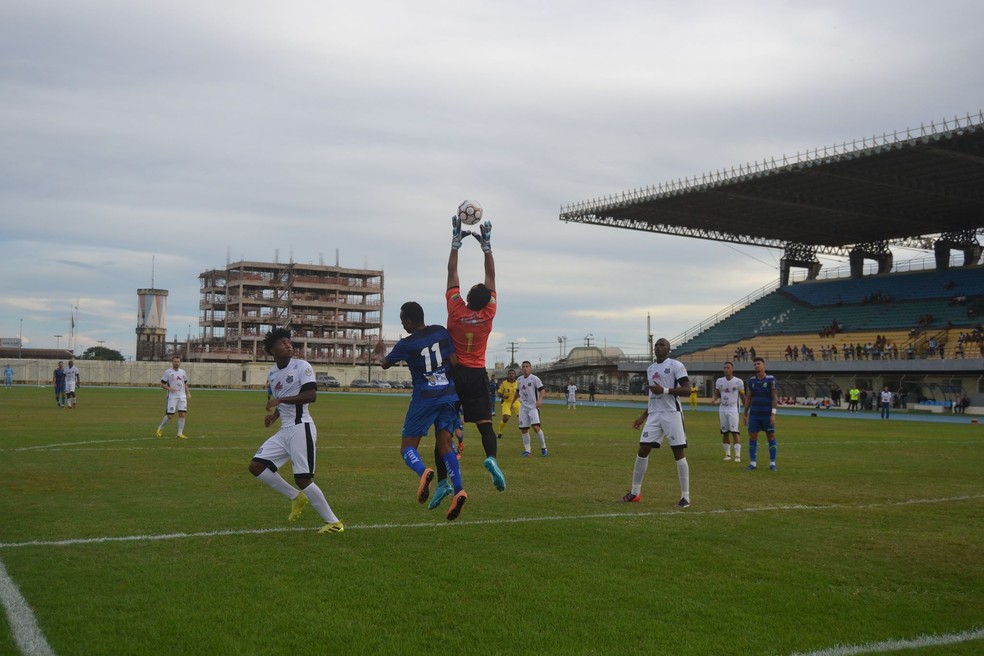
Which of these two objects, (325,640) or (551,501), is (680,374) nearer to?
(551,501)

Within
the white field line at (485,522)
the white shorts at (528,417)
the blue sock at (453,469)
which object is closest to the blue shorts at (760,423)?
the white field line at (485,522)

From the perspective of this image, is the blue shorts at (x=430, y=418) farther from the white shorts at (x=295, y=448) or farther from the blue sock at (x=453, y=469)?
the white shorts at (x=295, y=448)

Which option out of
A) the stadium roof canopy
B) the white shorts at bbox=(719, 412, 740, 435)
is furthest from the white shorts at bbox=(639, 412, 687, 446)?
the stadium roof canopy

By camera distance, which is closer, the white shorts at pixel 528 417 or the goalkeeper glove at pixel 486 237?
the goalkeeper glove at pixel 486 237

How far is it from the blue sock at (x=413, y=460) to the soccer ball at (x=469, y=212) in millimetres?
2669

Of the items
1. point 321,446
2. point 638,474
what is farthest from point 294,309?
point 638,474

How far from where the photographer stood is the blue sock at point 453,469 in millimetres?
9200

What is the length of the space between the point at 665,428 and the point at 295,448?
5.17 m

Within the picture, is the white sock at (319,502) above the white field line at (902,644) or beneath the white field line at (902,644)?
above

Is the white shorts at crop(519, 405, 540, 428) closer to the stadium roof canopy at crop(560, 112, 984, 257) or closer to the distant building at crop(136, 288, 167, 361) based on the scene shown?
the stadium roof canopy at crop(560, 112, 984, 257)

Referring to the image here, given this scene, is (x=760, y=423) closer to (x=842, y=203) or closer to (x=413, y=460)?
(x=413, y=460)

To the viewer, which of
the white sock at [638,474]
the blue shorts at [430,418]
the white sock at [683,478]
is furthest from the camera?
the white sock at [638,474]

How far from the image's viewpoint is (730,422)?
65.1 feet

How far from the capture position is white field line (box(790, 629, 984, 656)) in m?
5.62
